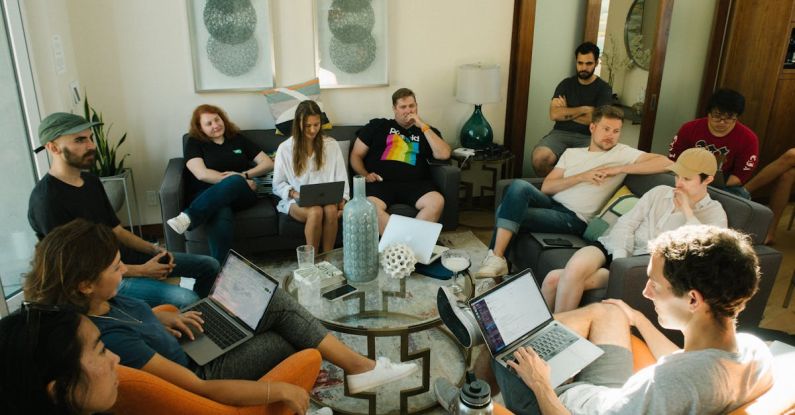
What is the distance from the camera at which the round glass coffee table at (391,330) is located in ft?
7.22

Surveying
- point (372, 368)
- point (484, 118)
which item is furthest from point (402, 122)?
point (372, 368)

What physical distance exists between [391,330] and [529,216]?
1.36m

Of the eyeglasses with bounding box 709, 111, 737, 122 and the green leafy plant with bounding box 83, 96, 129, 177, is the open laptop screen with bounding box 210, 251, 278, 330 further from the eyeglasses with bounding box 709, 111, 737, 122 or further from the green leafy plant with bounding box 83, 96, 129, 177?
the eyeglasses with bounding box 709, 111, 737, 122

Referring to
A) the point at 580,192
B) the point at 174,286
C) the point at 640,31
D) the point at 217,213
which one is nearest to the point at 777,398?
the point at 580,192

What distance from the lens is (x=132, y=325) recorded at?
161 centimetres

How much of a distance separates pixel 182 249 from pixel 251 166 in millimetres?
725

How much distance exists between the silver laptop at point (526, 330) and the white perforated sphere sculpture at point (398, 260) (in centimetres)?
64

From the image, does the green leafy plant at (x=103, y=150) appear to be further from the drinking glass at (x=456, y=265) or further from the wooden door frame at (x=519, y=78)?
the wooden door frame at (x=519, y=78)

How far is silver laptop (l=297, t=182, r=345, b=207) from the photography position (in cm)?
323

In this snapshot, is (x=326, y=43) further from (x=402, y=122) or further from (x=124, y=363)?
(x=124, y=363)

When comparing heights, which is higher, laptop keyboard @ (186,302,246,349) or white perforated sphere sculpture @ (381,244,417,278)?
white perforated sphere sculpture @ (381,244,417,278)

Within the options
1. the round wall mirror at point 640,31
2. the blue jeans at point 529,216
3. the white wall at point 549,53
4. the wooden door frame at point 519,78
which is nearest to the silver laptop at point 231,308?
the blue jeans at point 529,216

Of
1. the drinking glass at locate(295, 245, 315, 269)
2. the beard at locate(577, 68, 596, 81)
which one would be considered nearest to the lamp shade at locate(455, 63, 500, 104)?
the beard at locate(577, 68, 596, 81)

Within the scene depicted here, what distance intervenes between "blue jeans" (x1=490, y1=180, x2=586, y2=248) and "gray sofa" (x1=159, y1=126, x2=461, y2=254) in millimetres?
625
